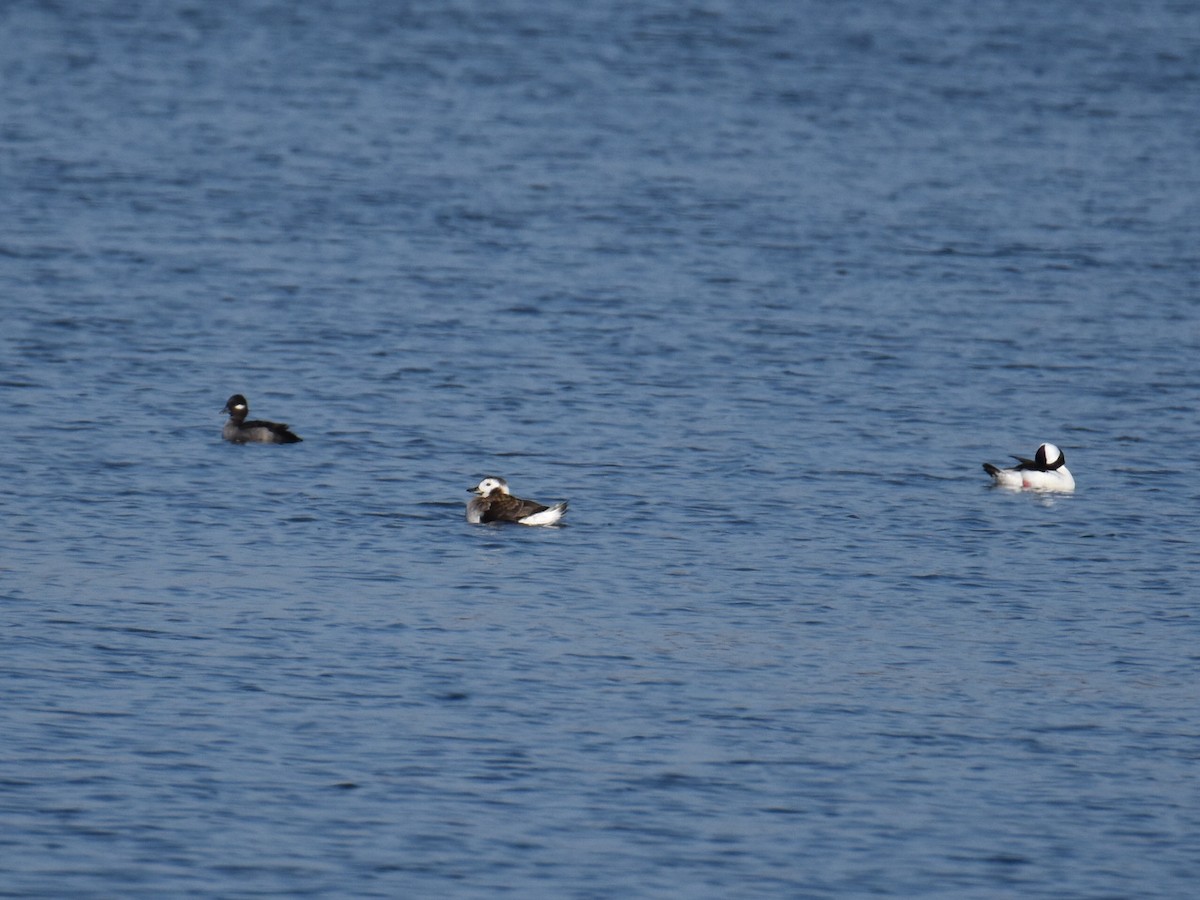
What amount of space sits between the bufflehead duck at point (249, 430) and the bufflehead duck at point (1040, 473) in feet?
24.0

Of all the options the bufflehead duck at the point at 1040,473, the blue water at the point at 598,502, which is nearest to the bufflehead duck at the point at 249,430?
the blue water at the point at 598,502

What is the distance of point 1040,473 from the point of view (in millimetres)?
20562

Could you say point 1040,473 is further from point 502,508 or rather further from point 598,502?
point 502,508

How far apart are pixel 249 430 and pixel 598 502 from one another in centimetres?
417

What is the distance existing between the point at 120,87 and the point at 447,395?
84.3 ft

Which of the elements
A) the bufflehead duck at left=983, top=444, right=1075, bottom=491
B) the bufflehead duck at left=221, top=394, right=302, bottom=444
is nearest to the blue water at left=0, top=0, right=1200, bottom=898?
the bufflehead duck at left=221, top=394, right=302, bottom=444

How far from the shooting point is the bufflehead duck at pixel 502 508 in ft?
61.2

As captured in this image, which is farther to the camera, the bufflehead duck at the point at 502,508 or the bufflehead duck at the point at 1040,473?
the bufflehead duck at the point at 1040,473

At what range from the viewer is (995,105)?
47.4m

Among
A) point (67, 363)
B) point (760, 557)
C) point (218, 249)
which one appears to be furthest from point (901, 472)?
point (218, 249)

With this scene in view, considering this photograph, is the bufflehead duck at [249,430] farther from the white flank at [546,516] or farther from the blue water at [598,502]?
the white flank at [546,516]

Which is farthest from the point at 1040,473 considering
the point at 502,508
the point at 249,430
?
the point at 249,430

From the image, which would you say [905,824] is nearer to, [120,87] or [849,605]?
[849,605]

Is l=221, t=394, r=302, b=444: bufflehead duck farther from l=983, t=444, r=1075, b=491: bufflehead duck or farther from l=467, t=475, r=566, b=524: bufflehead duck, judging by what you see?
l=983, t=444, r=1075, b=491: bufflehead duck
